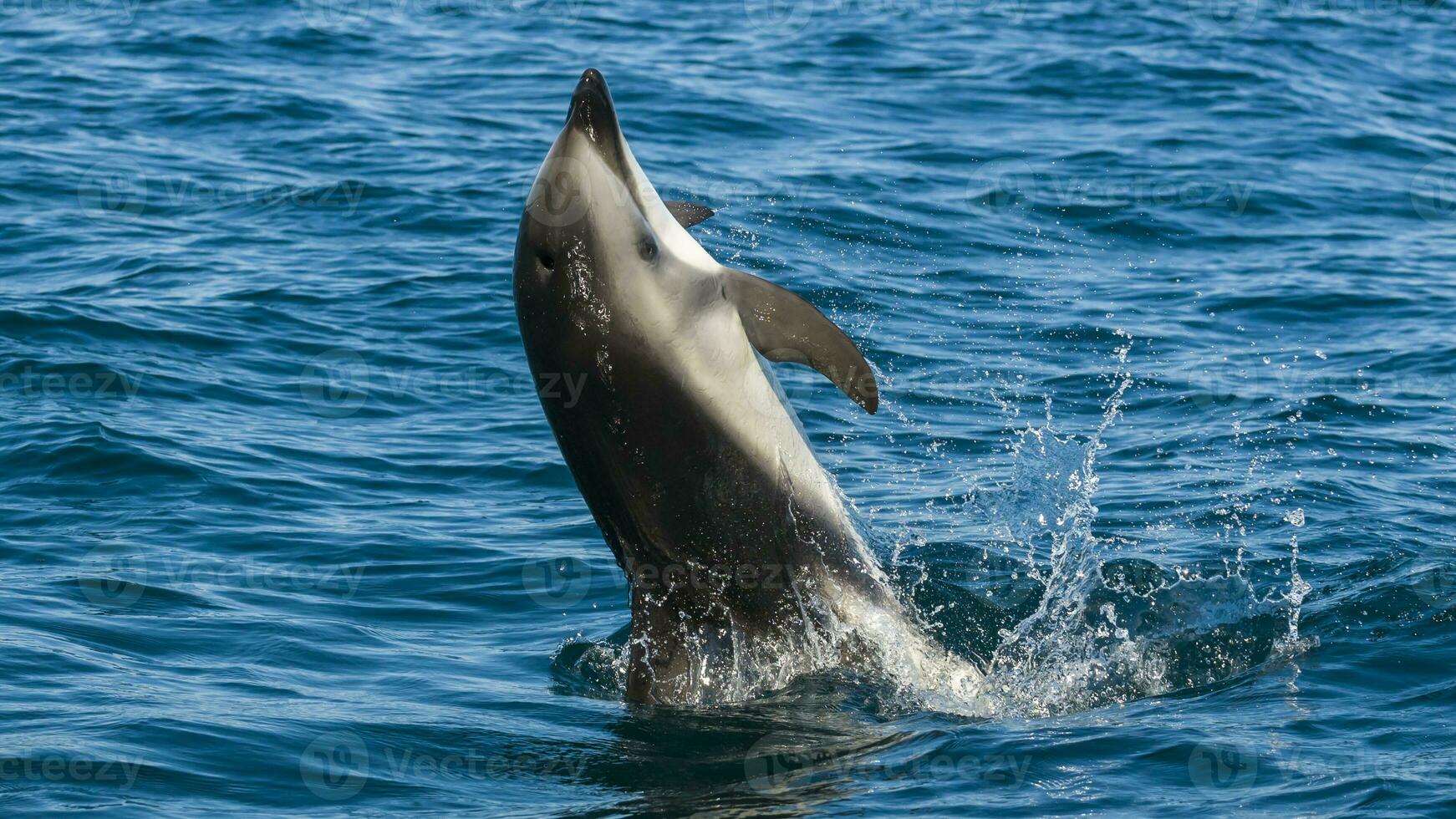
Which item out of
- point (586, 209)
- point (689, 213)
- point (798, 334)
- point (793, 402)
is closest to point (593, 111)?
point (586, 209)

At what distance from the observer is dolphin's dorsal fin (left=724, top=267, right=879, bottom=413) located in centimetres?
797

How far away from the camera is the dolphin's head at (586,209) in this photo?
743cm

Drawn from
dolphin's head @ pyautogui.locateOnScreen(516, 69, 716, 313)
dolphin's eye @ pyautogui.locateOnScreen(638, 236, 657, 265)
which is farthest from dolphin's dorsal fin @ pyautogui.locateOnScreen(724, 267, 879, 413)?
dolphin's head @ pyautogui.locateOnScreen(516, 69, 716, 313)

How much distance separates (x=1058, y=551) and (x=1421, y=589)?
199 centimetres

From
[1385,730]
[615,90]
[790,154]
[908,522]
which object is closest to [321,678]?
Result: [908,522]

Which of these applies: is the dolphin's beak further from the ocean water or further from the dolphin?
the ocean water

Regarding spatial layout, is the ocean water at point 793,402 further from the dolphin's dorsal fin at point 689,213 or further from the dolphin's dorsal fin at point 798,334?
the dolphin's dorsal fin at point 689,213

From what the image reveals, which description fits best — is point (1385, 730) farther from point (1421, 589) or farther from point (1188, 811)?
point (1421, 589)

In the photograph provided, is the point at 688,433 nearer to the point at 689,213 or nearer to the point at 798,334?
the point at 798,334

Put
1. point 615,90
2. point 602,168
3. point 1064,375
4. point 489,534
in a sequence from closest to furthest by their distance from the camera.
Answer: point 602,168 < point 489,534 < point 1064,375 < point 615,90

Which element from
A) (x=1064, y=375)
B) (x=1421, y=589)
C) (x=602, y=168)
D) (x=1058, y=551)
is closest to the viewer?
(x=602, y=168)

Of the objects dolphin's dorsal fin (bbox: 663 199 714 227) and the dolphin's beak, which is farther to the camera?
dolphin's dorsal fin (bbox: 663 199 714 227)

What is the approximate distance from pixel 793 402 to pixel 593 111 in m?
6.42

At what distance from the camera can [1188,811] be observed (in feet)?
22.3
